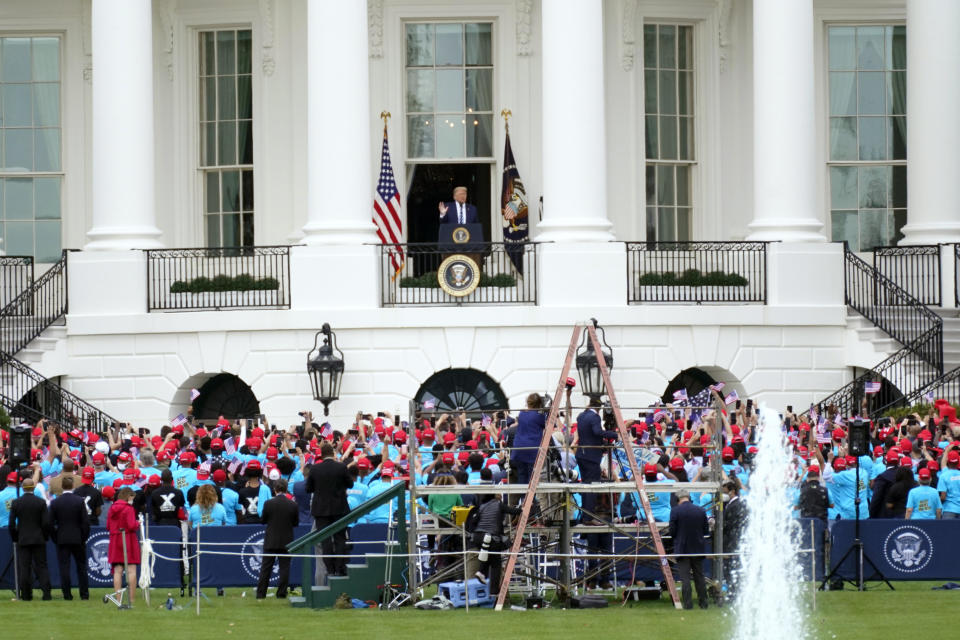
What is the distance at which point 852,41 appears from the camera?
43.7 metres

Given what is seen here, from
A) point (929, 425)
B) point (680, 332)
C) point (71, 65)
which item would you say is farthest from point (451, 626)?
point (71, 65)

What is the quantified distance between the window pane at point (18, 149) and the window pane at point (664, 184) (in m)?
12.2

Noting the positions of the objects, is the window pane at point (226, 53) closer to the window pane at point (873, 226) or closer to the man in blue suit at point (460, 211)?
the man in blue suit at point (460, 211)

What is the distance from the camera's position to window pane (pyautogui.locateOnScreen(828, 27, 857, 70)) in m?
43.6

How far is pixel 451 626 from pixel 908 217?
20.9 m

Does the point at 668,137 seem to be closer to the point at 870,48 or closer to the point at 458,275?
the point at 870,48

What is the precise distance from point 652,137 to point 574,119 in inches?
207

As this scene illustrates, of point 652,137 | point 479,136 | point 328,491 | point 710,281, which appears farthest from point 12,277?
point 328,491

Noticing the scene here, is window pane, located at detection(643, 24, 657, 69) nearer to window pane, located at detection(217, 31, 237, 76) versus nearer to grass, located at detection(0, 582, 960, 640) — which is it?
window pane, located at detection(217, 31, 237, 76)

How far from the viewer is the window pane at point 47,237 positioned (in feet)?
144

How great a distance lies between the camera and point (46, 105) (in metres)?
43.6

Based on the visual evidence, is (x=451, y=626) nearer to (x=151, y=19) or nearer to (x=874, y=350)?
(x=874, y=350)

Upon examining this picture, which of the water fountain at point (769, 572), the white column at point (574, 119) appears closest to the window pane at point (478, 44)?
the white column at point (574, 119)

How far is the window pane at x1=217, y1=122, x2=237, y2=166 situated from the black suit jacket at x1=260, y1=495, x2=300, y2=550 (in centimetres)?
1862
